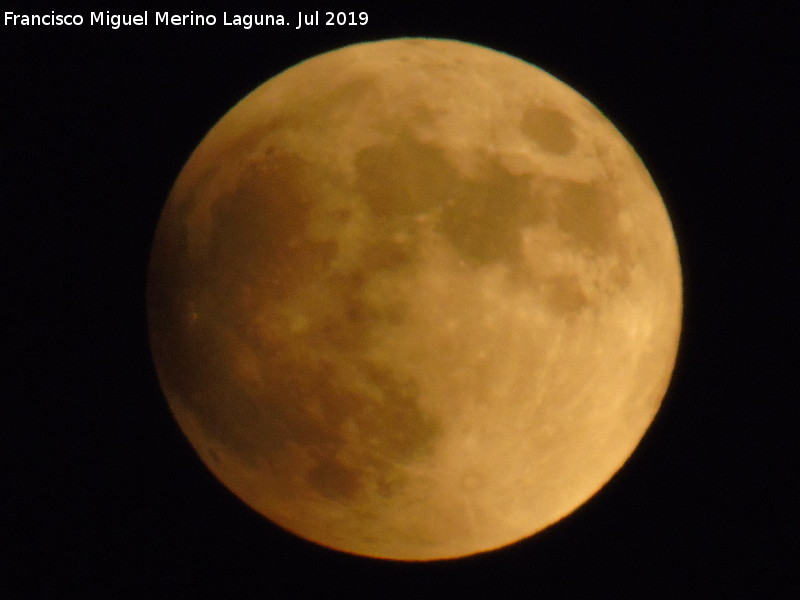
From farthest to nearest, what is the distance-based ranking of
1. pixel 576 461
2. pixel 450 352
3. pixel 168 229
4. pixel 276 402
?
pixel 168 229, pixel 576 461, pixel 276 402, pixel 450 352

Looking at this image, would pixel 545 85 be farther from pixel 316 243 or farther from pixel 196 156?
pixel 196 156

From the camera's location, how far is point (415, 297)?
2.78 metres

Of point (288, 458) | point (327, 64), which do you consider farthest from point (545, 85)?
point (288, 458)

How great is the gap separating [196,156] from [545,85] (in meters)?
1.70

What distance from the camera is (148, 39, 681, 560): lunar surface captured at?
2.82m

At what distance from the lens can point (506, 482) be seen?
10.3 feet

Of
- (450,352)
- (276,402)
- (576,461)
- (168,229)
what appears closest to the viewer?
(450,352)

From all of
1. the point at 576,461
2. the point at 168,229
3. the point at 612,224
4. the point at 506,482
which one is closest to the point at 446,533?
the point at 506,482

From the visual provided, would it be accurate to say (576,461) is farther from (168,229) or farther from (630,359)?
(168,229)

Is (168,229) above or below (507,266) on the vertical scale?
above

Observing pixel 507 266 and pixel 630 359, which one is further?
pixel 630 359

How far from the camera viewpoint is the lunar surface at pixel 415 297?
2.82 m

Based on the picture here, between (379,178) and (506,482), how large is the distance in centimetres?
140

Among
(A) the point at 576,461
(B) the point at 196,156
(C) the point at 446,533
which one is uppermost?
(B) the point at 196,156
